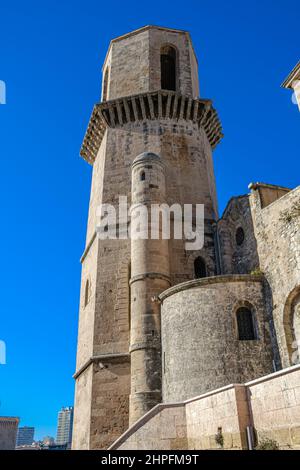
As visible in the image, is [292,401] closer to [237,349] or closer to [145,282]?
[237,349]

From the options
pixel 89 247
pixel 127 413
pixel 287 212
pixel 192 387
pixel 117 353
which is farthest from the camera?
pixel 89 247

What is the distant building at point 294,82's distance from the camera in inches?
478

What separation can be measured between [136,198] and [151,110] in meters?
5.63

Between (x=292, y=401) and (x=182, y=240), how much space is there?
36.9ft

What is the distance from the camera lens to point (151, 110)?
2056cm

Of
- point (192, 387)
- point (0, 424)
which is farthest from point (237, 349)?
point (0, 424)

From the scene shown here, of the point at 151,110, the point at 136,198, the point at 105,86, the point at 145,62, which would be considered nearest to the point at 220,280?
the point at 136,198

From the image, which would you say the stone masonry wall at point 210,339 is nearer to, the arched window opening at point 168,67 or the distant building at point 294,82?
the distant building at point 294,82

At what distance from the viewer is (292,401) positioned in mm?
6848

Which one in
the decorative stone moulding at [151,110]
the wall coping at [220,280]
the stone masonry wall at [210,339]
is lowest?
the stone masonry wall at [210,339]

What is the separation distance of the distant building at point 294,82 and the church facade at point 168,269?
113 inches

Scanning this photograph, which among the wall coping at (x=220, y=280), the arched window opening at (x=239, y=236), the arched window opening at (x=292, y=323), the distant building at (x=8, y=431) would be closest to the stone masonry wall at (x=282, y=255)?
the arched window opening at (x=292, y=323)

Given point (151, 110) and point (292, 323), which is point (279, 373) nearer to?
point (292, 323)

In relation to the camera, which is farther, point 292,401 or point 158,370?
point 158,370
